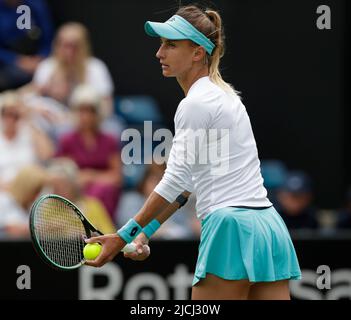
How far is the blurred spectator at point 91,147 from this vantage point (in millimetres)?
8484

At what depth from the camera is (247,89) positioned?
32.3 feet

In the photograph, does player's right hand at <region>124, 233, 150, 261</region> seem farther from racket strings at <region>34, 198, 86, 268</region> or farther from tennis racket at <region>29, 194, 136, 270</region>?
racket strings at <region>34, 198, 86, 268</region>

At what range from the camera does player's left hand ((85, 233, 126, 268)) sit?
4.28 metres

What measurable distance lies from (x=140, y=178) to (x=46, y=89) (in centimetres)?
133

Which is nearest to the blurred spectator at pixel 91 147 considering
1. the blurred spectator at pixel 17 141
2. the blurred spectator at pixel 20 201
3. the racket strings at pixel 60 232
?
the blurred spectator at pixel 17 141

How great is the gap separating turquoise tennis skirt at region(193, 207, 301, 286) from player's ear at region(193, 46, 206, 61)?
2.32ft

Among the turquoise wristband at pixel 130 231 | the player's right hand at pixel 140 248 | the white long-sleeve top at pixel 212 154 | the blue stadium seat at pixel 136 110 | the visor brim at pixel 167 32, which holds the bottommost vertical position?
the player's right hand at pixel 140 248

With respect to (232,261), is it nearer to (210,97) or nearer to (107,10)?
(210,97)

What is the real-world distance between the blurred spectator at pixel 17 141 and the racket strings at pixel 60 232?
11.8ft

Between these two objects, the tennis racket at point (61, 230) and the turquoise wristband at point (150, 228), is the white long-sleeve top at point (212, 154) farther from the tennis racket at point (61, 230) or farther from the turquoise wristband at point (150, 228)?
the tennis racket at point (61, 230)

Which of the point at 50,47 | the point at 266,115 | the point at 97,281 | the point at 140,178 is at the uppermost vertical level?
the point at 50,47

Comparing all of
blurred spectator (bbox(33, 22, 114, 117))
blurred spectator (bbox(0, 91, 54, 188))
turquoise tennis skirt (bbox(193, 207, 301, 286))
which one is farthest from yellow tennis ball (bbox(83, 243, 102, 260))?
blurred spectator (bbox(33, 22, 114, 117))

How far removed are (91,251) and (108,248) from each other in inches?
4.0
